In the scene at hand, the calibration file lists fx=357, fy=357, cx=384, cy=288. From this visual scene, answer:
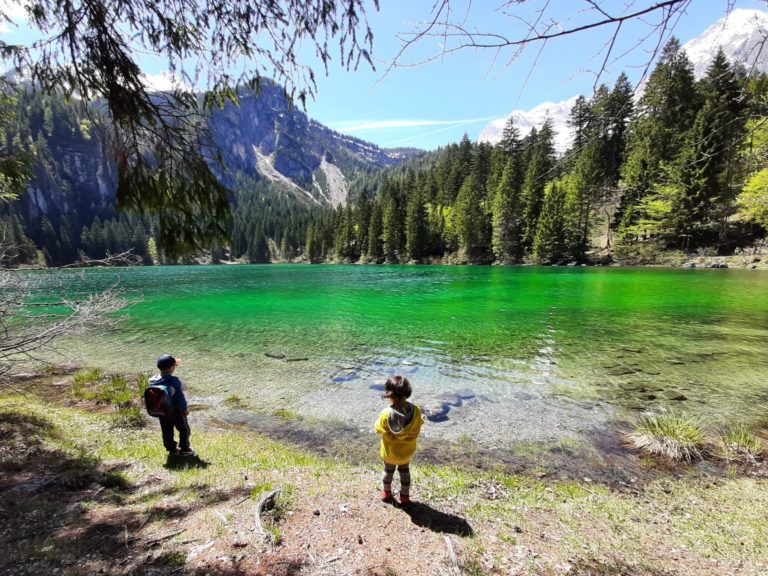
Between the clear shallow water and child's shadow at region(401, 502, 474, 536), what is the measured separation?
2.85 metres

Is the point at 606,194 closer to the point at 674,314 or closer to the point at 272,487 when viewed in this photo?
the point at 674,314

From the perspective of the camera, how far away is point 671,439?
6301 mm

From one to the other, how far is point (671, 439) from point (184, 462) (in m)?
8.45

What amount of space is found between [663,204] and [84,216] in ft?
663

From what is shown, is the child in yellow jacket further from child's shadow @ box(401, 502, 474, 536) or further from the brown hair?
child's shadow @ box(401, 502, 474, 536)

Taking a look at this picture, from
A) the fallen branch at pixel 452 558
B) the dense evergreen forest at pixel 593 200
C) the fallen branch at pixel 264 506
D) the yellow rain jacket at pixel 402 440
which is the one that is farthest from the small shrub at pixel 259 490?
the dense evergreen forest at pixel 593 200

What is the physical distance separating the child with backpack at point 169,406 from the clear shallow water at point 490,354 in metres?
1.50

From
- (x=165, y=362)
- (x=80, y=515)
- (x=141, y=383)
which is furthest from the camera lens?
(x=141, y=383)

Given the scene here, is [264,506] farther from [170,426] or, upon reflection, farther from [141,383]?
[141,383]

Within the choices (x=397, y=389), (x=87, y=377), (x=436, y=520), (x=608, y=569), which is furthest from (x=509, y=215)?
(x=608, y=569)

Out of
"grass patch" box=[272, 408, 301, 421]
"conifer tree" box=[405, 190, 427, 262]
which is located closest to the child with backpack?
"grass patch" box=[272, 408, 301, 421]

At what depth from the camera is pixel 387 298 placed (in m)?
29.4

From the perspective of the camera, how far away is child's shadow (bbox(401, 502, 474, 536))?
425 centimetres

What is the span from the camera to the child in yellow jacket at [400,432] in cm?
467
